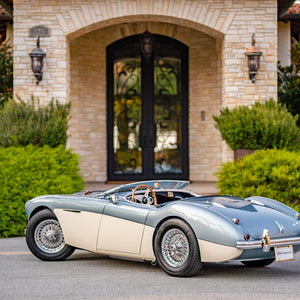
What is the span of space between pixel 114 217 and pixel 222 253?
1.48 metres

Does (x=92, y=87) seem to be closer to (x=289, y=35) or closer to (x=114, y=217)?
(x=289, y=35)

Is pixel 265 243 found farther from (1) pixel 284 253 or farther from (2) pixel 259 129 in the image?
(2) pixel 259 129

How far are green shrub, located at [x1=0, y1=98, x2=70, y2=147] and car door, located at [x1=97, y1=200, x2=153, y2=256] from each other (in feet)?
17.9

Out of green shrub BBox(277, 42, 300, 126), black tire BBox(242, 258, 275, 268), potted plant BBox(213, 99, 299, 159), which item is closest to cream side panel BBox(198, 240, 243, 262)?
black tire BBox(242, 258, 275, 268)

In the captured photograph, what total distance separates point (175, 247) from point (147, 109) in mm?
10298

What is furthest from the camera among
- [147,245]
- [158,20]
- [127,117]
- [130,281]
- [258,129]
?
[127,117]

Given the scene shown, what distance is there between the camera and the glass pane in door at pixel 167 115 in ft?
55.8

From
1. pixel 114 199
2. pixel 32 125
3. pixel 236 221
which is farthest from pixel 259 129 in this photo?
pixel 236 221

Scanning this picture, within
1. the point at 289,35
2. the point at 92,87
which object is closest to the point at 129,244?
the point at 92,87

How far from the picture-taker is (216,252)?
6586 millimetres

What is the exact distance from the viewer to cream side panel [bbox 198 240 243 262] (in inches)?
257

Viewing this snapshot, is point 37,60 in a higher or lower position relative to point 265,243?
higher

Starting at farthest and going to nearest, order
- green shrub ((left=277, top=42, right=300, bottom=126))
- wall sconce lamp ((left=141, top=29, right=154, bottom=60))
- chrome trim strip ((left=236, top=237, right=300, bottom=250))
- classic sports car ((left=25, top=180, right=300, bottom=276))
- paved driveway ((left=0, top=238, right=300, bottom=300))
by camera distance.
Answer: wall sconce lamp ((left=141, top=29, right=154, bottom=60)), green shrub ((left=277, top=42, right=300, bottom=126)), classic sports car ((left=25, top=180, right=300, bottom=276)), chrome trim strip ((left=236, top=237, right=300, bottom=250)), paved driveway ((left=0, top=238, right=300, bottom=300))

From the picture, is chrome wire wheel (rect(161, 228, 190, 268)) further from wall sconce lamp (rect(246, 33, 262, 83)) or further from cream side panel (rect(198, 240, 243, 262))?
wall sconce lamp (rect(246, 33, 262, 83))
